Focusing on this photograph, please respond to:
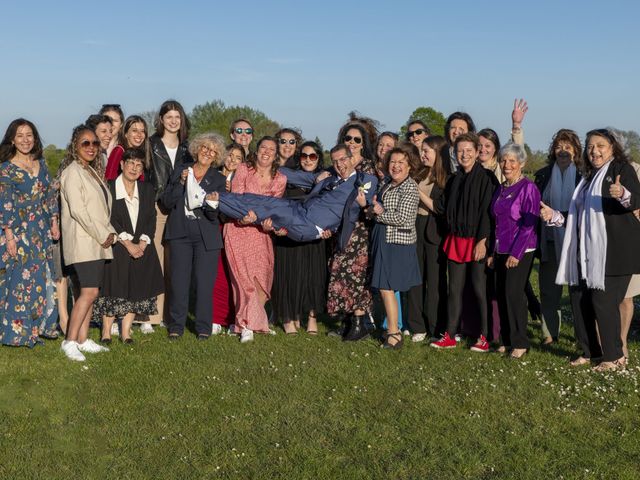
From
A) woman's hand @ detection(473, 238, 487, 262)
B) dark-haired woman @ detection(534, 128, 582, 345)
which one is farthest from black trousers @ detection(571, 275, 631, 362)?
woman's hand @ detection(473, 238, 487, 262)

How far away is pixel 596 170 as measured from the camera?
7465 mm

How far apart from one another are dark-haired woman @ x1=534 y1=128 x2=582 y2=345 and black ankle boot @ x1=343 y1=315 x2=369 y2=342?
199 centimetres

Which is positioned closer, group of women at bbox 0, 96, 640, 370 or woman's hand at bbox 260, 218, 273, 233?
group of women at bbox 0, 96, 640, 370

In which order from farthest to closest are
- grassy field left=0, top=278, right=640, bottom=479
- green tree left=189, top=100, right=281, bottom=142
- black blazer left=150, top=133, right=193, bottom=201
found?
green tree left=189, top=100, right=281, bottom=142, black blazer left=150, top=133, right=193, bottom=201, grassy field left=0, top=278, right=640, bottom=479

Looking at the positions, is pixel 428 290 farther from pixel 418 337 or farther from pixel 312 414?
pixel 312 414

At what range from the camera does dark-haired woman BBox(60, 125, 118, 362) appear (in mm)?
7957

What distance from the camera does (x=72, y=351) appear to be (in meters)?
7.94

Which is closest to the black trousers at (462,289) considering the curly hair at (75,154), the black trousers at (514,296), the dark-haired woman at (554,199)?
the black trousers at (514,296)

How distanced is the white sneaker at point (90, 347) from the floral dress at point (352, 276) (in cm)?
248

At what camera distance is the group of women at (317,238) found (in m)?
7.70

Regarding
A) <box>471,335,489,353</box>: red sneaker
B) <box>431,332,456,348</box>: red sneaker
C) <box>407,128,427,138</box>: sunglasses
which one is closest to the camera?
<box>471,335,489,353</box>: red sneaker

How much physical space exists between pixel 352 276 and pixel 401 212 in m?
0.97

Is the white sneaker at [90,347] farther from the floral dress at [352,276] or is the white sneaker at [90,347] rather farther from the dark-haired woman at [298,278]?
the floral dress at [352,276]

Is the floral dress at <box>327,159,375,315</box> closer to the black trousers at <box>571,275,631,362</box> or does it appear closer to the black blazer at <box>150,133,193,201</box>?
the black blazer at <box>150,133,193,201</box>
